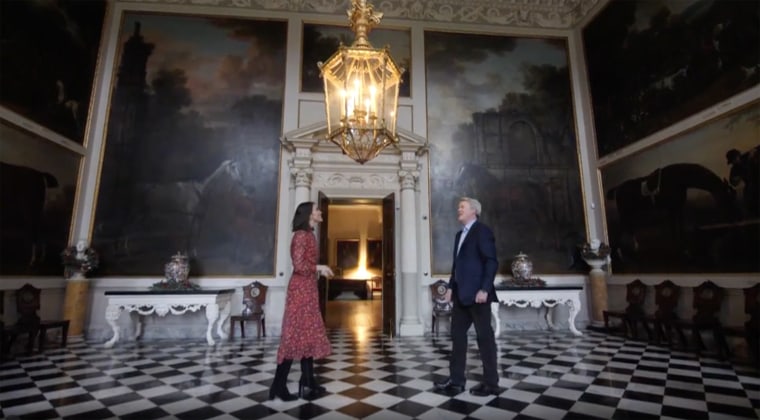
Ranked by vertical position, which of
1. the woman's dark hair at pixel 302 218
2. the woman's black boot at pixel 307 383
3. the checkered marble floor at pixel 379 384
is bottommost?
the checkered marble floor at pixel 379 384

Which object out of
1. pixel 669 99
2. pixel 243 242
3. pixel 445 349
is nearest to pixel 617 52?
pixel 669 99

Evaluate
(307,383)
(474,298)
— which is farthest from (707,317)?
(307,383)

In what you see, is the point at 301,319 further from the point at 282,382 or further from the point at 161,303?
the point at 161,303

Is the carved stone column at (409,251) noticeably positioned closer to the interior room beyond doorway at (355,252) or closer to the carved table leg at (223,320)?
the carved table leg at (223,320)

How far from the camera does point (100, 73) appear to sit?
23.3ft

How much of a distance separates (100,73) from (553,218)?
30.6 feet

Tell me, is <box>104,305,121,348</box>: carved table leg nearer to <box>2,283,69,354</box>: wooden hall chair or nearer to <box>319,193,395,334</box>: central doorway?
<box>2,283,69,354</box>: wooden hall chair

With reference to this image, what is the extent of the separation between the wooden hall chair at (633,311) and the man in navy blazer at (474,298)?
159 inches

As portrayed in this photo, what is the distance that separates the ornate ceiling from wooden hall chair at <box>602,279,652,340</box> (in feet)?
19.1

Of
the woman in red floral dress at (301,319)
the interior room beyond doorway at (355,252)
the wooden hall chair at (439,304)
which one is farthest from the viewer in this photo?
the interior room beyond doorway at (355,252)

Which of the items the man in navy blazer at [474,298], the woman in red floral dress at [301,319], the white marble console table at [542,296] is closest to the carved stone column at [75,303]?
the woman in red floral dress at [301,319]

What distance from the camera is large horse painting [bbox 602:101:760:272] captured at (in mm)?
4719

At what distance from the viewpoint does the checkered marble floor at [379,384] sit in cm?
275

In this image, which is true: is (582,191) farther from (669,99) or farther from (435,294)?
(435,294)
